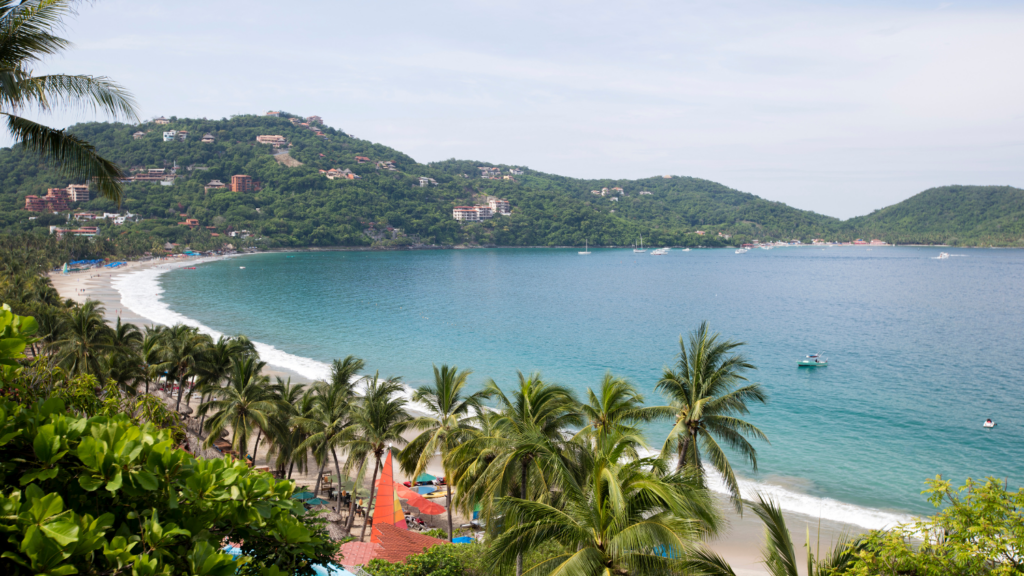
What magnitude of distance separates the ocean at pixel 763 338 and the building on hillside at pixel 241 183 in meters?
66.1

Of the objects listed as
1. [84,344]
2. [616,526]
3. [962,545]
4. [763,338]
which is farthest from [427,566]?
[763,338]

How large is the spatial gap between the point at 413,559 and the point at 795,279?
393 ft

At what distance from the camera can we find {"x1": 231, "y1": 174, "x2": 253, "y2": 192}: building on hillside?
180m

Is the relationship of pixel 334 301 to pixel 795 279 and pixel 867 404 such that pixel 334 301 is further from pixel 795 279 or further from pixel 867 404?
pixel 795 279

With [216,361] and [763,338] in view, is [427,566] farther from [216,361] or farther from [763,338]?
[763,338]

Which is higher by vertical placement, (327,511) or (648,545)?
(648,545)

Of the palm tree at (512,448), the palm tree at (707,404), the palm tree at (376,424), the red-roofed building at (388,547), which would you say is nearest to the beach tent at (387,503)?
the palm tree at (376,424)

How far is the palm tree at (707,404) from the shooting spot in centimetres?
1545

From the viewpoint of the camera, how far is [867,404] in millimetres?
36312

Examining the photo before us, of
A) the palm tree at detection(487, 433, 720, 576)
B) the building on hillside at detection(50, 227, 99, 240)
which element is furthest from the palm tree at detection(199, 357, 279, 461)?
the building on hillside at detection(50, 227, 99, 240)

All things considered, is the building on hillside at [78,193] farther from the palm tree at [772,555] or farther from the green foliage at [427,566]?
the palm tree at [772,555]

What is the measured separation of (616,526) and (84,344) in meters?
29.1

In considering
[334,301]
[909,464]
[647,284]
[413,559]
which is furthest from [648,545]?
[647,284]

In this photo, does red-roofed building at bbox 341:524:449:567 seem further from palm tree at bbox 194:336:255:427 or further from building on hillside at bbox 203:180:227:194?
building on hillside at bbox 203:180:227:194
